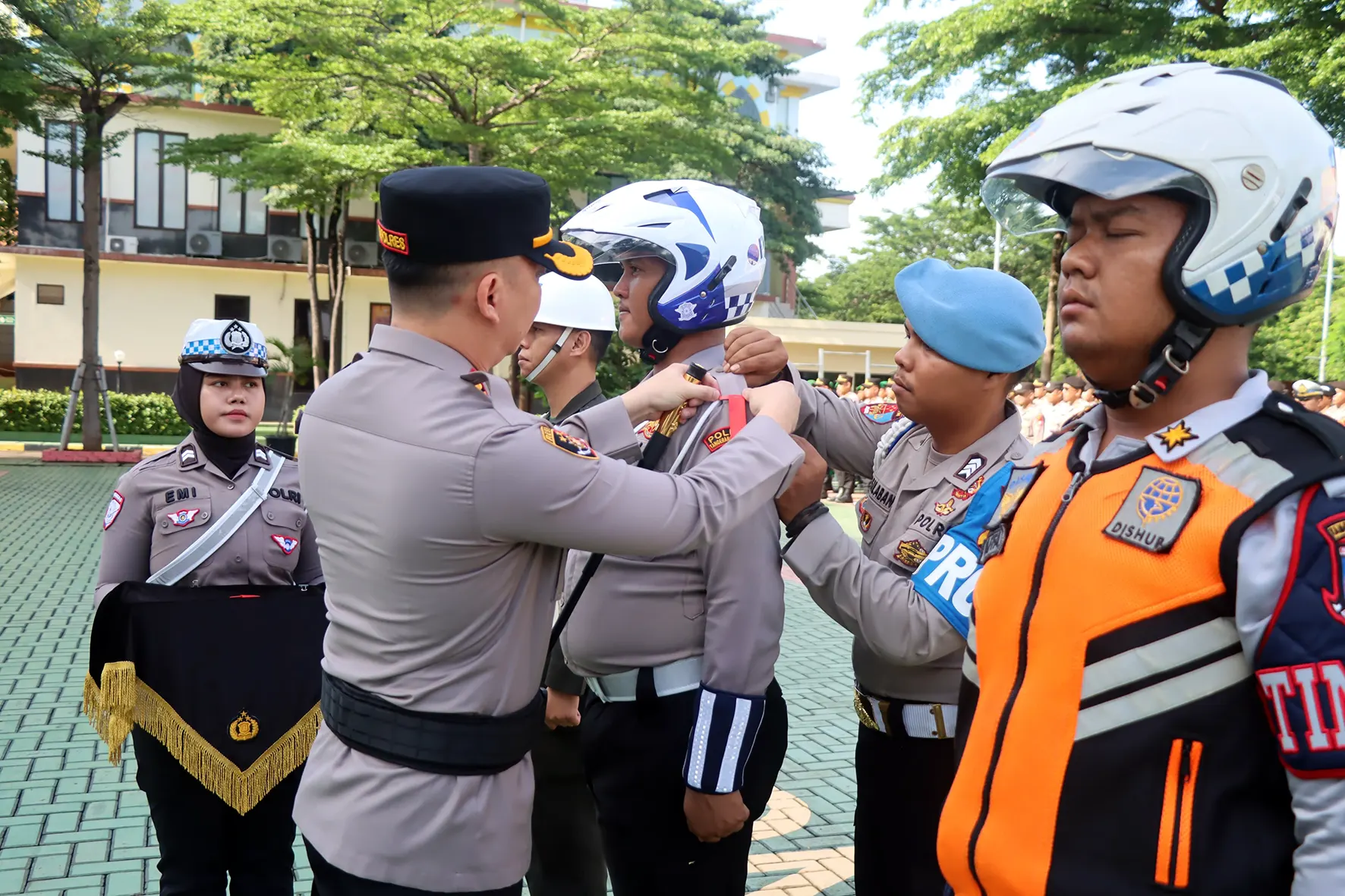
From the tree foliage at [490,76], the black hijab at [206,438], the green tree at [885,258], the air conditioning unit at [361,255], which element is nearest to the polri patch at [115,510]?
the black hijab at [206,438]

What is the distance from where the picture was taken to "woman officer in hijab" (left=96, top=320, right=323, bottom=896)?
3270 mm

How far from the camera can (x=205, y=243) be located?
32.7 meters

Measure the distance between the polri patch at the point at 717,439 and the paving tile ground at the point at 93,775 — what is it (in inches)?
87.8

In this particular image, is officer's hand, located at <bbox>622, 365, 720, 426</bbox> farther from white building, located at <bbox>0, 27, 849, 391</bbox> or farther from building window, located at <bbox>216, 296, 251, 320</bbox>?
building window, located at <bbox>216, 296, 251, 320</bbox>

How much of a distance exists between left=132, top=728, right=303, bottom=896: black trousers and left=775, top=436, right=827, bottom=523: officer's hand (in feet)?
6.28

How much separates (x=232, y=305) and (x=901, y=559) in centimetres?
3426

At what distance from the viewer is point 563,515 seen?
193 cm

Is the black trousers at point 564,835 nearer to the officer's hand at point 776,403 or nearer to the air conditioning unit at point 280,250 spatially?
the officer's hand at point 776,403

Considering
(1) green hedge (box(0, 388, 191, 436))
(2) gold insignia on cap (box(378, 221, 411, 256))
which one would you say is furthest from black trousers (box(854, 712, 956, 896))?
(1) green hedge (box(0, 388, 191, 436))

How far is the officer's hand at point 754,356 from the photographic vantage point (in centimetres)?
263

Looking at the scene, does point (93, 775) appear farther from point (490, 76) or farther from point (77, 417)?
point (77, 417)

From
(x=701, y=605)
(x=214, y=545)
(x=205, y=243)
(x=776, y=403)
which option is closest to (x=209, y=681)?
(x=214, y=545)

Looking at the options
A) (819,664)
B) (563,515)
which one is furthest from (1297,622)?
(819,664)

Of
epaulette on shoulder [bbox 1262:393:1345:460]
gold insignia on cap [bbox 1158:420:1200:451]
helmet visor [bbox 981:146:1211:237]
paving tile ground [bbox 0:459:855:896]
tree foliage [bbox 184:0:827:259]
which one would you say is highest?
tree foliage [bbox 184:0:827:259]
